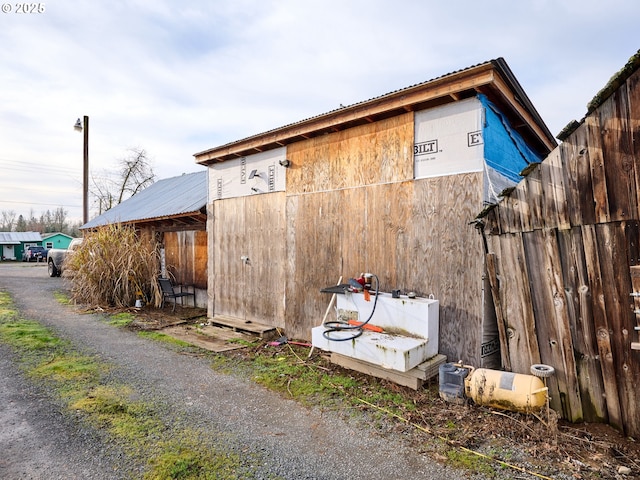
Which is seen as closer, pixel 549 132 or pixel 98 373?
pixel 98 373

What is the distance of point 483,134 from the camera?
3.83 metres

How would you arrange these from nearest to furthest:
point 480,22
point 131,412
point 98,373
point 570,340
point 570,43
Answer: point 570,340 → point 131,412 → point 98,373 → point 480,22 → point 570,43

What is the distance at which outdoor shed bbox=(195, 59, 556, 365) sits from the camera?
3.89 m

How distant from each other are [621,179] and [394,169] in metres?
A: 2.38

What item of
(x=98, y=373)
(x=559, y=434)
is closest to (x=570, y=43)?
(x=559, y=434)

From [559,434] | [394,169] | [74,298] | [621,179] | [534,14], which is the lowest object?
[559,434]

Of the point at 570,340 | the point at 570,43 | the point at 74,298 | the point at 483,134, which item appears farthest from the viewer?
the point at 74,298

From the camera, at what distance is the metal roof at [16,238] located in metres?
35.5

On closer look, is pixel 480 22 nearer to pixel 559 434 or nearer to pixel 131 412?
pixel 559 434

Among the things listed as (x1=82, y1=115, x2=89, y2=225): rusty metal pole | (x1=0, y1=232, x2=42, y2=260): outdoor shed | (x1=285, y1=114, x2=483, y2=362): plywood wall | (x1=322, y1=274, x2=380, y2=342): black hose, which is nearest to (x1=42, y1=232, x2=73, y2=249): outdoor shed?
(x1=0, y1=232, x2=42, y2=260): outdoor shed

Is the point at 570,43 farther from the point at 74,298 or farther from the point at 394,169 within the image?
the point at 74,298

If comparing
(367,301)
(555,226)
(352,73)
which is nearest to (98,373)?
(367,301)

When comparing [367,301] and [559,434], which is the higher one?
[367,301]

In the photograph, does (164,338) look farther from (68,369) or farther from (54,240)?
(54,240)
